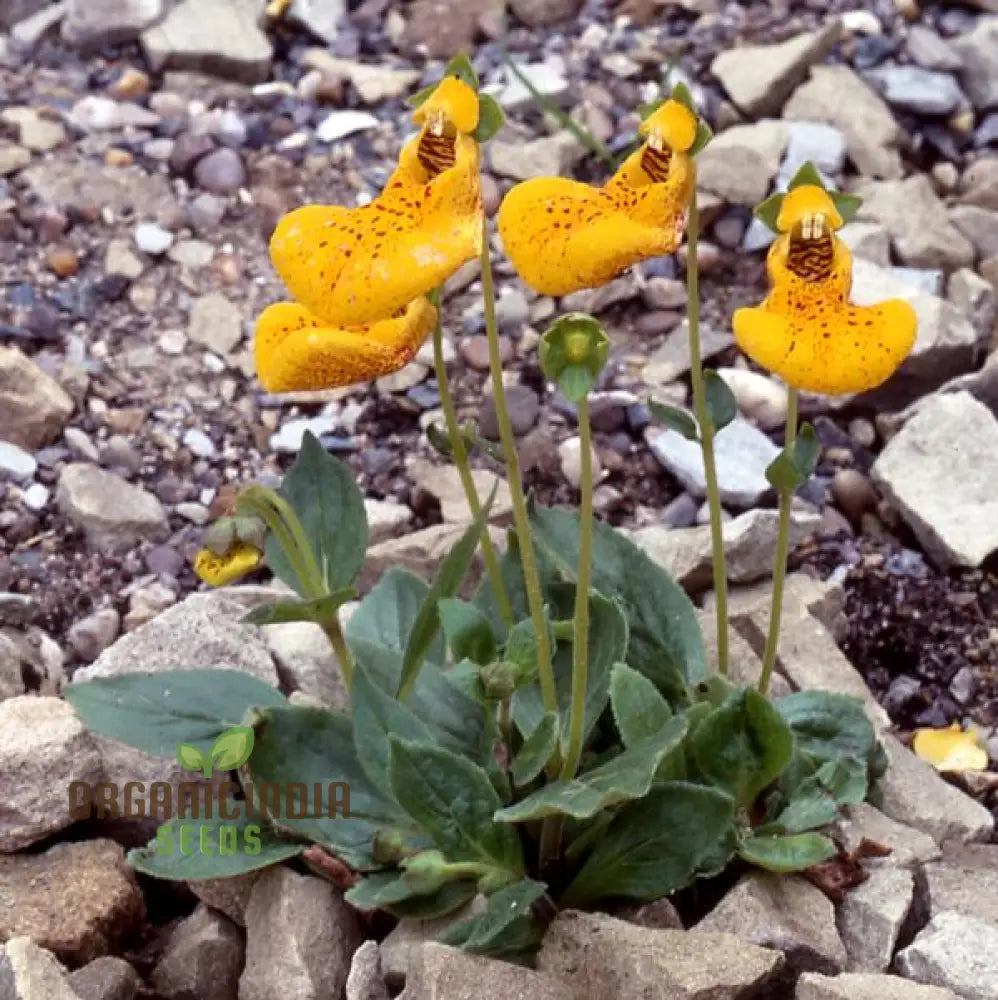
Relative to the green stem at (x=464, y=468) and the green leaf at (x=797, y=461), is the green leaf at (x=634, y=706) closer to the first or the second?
the green stem at (x=464, y=468)

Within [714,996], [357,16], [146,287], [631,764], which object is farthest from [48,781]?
[357,16]

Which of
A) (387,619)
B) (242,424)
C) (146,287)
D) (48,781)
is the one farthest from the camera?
(146,287)

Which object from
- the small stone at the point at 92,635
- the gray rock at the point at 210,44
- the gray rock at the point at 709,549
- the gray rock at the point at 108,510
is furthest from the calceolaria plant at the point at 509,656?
the gray rock at the point at 210,44

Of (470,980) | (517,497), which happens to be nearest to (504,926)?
(470,980)

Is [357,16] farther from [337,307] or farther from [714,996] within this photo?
[714,996]

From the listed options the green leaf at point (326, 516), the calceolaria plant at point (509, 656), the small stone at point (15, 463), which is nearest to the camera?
the calceolaria plant at point (509, 656)

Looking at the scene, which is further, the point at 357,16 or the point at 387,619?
the point at 357,16

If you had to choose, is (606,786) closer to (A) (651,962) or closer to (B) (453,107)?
(A) (651,962)
